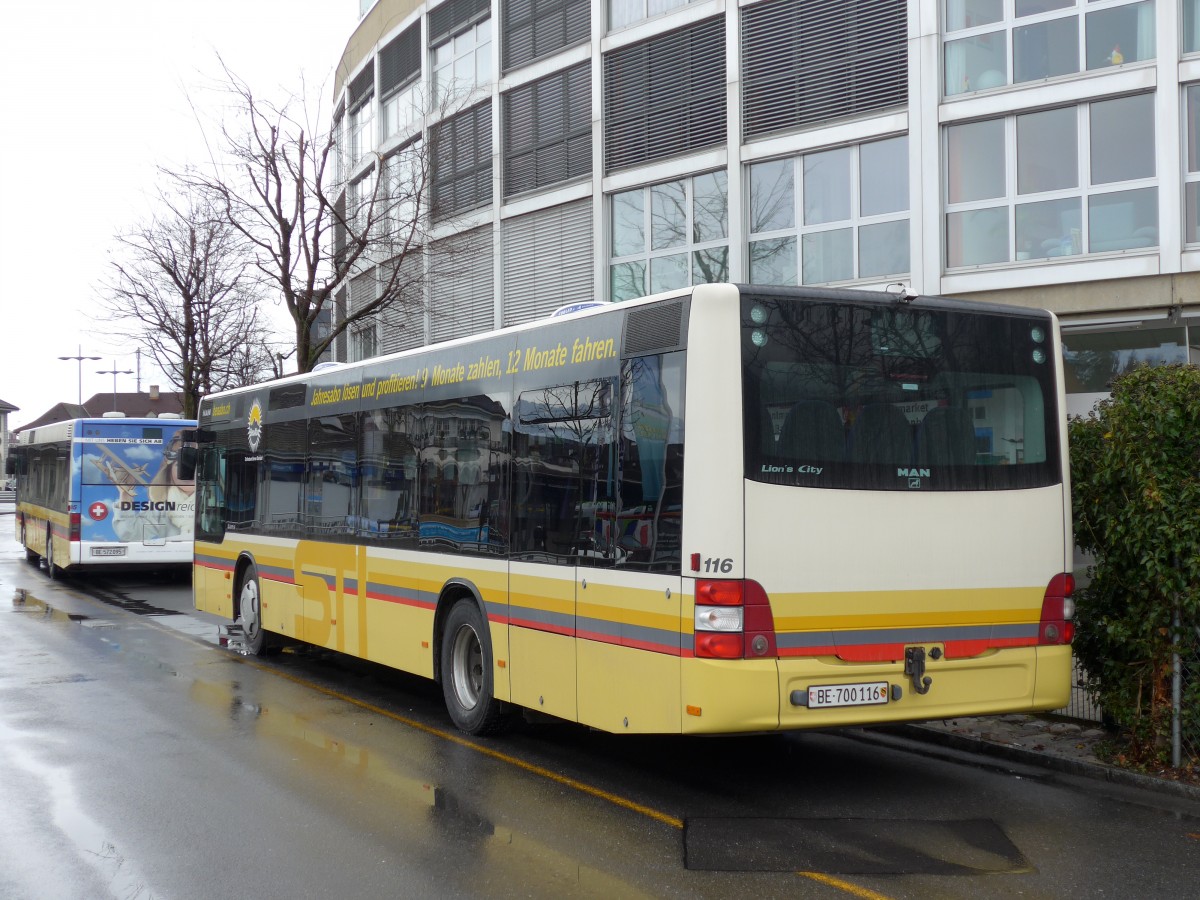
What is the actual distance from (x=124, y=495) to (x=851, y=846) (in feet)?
61.8

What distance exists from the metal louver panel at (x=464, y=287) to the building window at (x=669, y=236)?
12.1 ft

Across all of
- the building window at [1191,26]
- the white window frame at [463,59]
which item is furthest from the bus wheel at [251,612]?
the white window frame at [463,59]

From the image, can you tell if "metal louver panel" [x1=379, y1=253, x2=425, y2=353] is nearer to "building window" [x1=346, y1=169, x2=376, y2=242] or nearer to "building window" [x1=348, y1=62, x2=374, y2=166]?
"building window" [x1=346, y1=169, x2=376, y2=242]

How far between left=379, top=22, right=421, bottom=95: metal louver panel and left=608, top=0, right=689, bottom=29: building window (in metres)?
7.69

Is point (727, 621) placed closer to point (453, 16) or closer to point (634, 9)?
point (634, 9)

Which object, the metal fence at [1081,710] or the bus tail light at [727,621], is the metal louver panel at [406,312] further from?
the bus tail light at [727,621]

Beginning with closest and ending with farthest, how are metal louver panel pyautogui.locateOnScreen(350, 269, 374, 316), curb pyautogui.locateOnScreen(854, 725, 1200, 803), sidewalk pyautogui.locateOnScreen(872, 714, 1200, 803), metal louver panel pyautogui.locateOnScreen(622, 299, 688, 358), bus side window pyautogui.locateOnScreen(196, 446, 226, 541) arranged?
metal louver panel pyautogui.locateOnScreen(622, 299, 688, 358)
curb pyautogui.locateOnScreen(854, 725, 1200, 803)
sidewalk pyautogui.locateOnScreen(872, 714, 1200, 803)
bus side window pyautogui.locateOnScreen(196, 446, 226, 541)
metal louver panel pyautogui.locateOnScreen(350, 269, 374, 316)

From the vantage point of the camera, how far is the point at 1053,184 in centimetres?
1675

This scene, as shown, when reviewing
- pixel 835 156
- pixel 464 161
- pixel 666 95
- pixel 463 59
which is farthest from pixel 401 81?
pixel 835 156

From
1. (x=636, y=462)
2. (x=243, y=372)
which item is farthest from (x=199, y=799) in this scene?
(x=243, y=372)

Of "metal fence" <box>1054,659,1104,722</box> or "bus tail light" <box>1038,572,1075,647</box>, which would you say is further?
"metal fence" <box>1054,659,1104,722</box>

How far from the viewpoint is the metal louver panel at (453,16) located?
26312 millimetres

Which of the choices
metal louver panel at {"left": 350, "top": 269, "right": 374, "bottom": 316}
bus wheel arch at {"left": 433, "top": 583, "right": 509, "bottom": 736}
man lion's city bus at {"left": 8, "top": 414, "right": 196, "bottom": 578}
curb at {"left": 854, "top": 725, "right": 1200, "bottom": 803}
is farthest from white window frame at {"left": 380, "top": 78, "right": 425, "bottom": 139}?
curb at {"left": 854, "top": 725, "right": 1200, "bottom": 803}

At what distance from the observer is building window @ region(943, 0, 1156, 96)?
1631 centimetres
